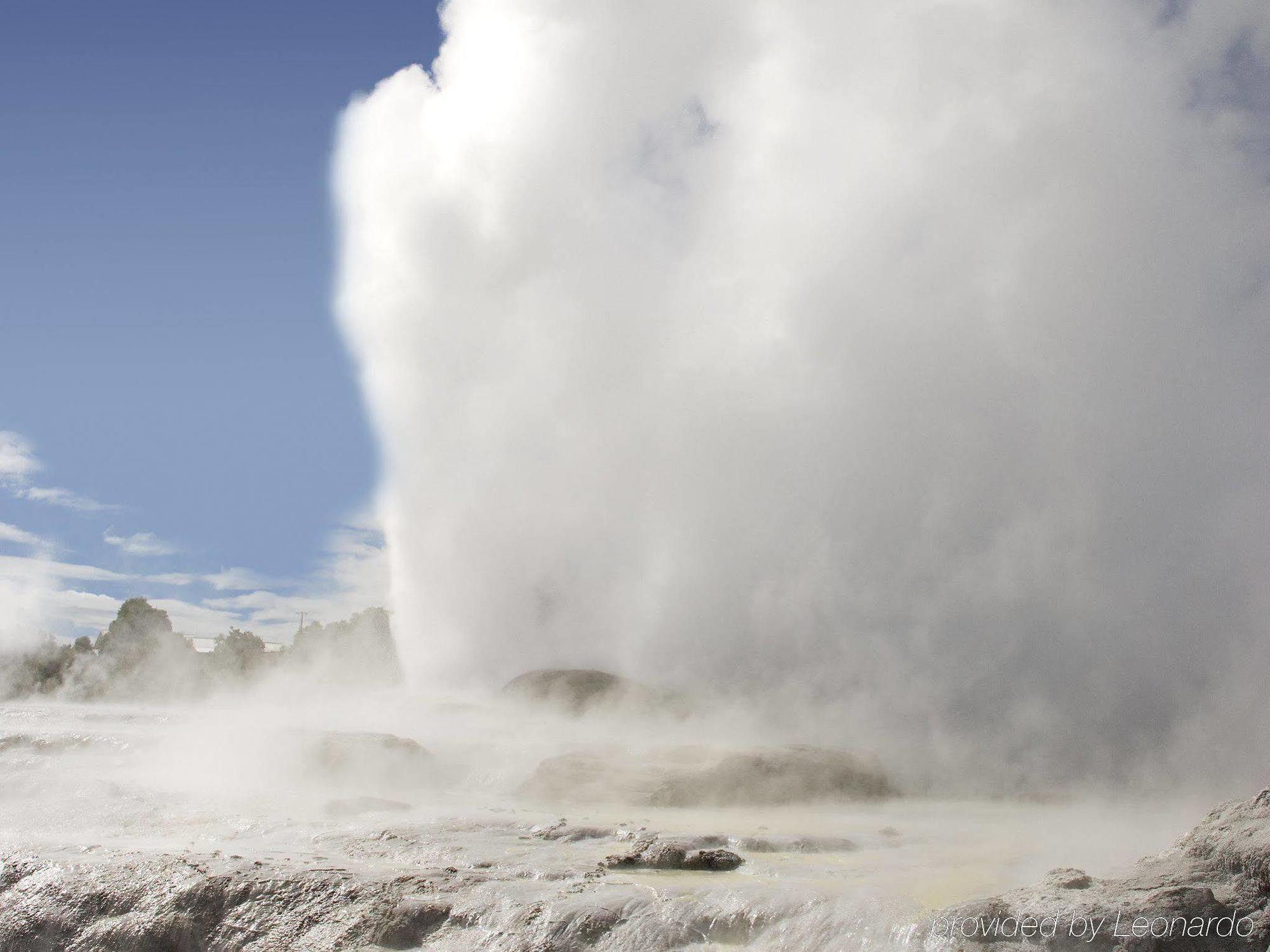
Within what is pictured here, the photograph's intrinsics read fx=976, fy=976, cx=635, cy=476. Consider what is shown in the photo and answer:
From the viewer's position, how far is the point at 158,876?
4.98m

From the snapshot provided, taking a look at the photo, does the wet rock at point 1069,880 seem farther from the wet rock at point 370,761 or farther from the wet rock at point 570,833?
the wet rock at point 370,761

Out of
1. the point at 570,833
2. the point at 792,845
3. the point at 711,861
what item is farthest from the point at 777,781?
the point at 711,861

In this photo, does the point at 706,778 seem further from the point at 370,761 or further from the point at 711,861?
the point at 370,761

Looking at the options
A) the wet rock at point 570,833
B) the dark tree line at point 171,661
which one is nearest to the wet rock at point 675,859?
the wet rock at point 570,833

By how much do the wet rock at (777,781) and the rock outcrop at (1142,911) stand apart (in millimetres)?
4306

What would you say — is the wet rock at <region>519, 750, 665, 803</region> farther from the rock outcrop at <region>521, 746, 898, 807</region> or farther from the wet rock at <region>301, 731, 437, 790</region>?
the wet rock at <region>301, 731, 437, 790</region>

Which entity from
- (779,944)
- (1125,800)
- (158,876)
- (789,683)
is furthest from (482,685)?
(779,944)

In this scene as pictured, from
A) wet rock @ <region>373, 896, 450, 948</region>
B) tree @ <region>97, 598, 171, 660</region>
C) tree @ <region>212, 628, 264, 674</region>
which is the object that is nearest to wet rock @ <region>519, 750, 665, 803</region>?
wet rock @ <region>373, 896, 450, 948</region>

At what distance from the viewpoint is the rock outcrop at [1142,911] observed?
152 inches

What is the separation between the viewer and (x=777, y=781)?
8703 mm

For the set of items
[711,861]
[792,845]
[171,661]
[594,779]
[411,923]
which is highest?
[171,661]

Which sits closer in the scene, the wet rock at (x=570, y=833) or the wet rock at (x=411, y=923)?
the wet rock at (x=411, y=923)

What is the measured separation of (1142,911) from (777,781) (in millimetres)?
4937

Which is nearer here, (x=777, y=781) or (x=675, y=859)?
(x=675, y=859)
